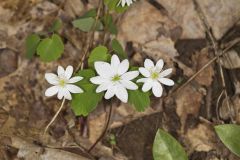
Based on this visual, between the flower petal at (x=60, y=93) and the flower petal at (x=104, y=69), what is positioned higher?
the flower petal at (x=104, y=69)

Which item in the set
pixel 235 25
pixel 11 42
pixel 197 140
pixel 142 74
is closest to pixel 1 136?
pixel 11 42

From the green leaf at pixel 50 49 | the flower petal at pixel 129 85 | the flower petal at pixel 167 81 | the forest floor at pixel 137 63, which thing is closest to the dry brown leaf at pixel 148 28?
the forest floor at pixel 137 63

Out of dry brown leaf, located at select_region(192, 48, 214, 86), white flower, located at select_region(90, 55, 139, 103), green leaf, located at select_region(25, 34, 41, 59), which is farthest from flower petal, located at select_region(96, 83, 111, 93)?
dry brown leaf, located at select_region(192, 48, 214, 86)

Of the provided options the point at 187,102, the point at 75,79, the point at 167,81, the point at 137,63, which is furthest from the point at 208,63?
the point at 75,79

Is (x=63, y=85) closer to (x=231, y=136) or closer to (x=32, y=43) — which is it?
(x=32, y=43)

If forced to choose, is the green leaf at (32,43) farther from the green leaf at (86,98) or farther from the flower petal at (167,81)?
the flower petal at (167,81)

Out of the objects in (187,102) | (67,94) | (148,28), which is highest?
(148,28)

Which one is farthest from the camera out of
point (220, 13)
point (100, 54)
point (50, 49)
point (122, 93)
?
point (220, 13)
